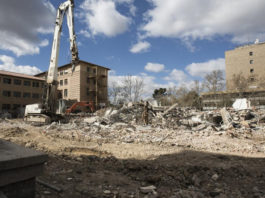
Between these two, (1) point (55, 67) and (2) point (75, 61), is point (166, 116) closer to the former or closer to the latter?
(2) point (75, 61)

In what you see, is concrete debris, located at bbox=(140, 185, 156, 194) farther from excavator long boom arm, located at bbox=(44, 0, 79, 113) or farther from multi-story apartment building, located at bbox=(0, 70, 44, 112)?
multi-story apartment building, located at bbox=(0, 70, 44, 112)

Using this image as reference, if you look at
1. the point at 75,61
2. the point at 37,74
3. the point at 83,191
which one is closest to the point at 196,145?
the point at 83,191

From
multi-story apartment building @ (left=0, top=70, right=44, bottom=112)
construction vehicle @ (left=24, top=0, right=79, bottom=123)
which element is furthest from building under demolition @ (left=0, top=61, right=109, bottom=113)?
construction vehicle @ (left=24, top=0, right=79, bottom=123)

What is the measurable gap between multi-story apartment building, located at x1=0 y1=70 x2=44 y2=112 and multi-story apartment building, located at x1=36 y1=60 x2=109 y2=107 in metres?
4.82

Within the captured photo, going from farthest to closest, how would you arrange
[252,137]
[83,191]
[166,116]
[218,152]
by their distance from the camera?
[166,116] < [252,137] < [218,152] < [83,191]

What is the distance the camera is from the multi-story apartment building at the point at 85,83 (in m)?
35.1

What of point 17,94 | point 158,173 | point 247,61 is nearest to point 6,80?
point 17,94

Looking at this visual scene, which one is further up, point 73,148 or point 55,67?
point 55,67

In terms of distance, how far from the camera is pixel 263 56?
4494cm

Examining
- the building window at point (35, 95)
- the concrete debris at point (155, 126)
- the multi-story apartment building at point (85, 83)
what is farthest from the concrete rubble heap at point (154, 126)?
the building window at point (35, 95)

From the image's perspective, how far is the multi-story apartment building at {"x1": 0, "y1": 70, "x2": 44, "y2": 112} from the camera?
29406 mm

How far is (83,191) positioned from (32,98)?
112 ft

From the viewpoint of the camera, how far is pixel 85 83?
3597cm

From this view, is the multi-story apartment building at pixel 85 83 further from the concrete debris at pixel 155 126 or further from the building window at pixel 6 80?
the concrete debris at pixel 155 126
